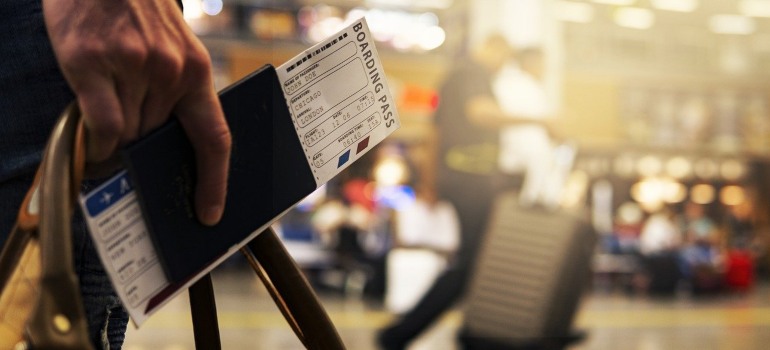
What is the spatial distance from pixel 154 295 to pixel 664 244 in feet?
46.7

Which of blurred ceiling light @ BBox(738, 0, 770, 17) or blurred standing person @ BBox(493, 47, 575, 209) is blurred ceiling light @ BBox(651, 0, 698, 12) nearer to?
blurred ceiling light @ BBox(738, 0, 770, 17)

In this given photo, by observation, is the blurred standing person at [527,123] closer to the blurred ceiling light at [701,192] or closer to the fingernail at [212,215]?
the fingernail at [212,215]

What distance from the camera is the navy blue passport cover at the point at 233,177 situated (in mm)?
632

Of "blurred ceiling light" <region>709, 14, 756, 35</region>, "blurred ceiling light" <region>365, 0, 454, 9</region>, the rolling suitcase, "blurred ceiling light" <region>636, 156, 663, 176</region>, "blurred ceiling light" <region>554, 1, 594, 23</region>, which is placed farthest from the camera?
"blurred ceiling light" <region>636, 156, 663, 176</region>

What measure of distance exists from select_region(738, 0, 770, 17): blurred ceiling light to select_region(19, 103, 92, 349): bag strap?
436 inches

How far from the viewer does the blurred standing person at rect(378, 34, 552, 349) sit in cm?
432

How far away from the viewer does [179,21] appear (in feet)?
2.03

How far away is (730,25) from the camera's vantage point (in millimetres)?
11516

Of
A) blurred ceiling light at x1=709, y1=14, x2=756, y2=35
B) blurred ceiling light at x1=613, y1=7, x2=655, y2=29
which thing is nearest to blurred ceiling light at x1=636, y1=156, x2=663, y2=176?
blurred ceiling light at x1=709, y1=14, x2=756, y2=35

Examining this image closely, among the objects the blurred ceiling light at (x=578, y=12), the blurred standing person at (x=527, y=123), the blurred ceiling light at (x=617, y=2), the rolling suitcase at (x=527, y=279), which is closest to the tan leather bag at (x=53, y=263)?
the rolling suitcase at (x=527, y=279)

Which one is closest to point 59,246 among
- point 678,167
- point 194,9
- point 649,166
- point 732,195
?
point 194,9

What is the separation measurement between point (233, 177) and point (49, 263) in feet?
0.64

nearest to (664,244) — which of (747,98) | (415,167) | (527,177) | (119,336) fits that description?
(747,98)

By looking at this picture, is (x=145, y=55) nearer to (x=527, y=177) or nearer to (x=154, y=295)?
(x=154, y=295)
